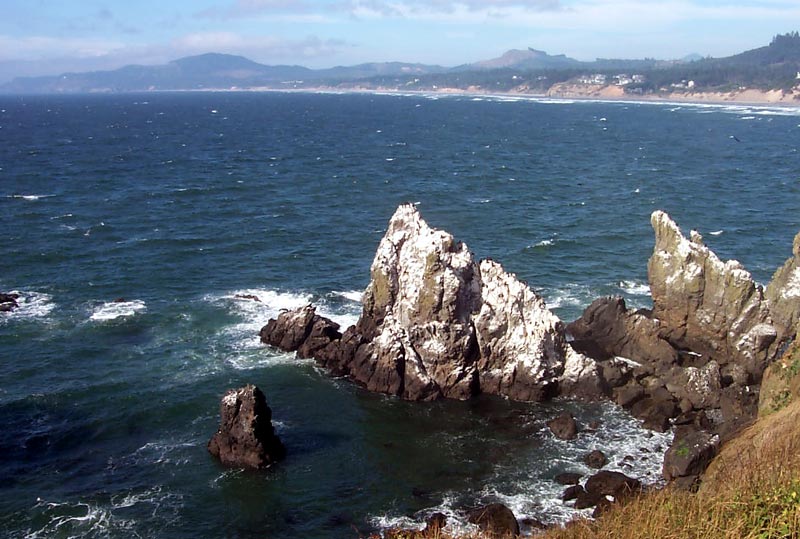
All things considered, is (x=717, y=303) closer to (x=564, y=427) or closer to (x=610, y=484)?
(x=564, y=427)

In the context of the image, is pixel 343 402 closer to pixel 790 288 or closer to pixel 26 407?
pixel 26 407

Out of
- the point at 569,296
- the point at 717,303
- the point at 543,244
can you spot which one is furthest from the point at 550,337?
the point at 543,244

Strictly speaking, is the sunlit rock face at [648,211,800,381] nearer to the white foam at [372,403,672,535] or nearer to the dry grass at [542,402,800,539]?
the white foam at [372,403,672,535]

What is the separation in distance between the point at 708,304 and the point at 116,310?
136 ft

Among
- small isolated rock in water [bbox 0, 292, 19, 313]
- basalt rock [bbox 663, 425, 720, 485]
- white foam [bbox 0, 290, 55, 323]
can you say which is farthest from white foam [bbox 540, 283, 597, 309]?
small isolated rock in water [bbox 0, 292, 19, 313]

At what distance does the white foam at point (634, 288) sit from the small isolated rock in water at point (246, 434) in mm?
33003

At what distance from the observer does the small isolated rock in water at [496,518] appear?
30.0 meters

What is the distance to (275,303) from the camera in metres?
57.8

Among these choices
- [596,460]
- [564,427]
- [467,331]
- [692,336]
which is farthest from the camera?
[692,336]

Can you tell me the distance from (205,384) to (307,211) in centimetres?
4807

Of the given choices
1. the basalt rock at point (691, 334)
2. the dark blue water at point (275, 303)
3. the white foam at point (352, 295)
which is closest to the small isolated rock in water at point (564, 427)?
the dark blue water at point (275, 303)

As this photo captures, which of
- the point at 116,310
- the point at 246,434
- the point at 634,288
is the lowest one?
the point at 246,434

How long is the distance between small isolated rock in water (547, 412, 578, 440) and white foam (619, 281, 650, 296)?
2196 centimetres

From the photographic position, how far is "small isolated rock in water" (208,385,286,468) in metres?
35.8
